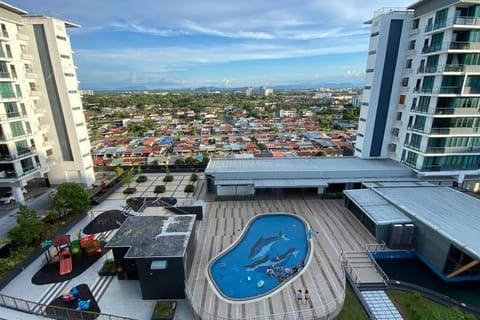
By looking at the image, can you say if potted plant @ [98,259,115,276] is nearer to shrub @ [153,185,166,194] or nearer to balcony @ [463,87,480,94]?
shrub @ [153,185,166,194]

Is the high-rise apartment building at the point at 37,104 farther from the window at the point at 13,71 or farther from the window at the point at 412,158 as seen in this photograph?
the window at the point at 412,158

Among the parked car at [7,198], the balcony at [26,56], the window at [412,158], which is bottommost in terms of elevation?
the parked car at [7,198]

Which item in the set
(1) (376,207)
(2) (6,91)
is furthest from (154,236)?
(2) (6,91)

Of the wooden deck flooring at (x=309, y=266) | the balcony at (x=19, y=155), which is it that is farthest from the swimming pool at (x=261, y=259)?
the balcony at (x=19, y=155)

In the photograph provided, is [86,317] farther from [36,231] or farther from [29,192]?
[29,192]

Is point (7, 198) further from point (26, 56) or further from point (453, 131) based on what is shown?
point (453, 131)

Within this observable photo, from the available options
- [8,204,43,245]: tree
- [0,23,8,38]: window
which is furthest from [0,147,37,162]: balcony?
[0,23,8,38]: window
